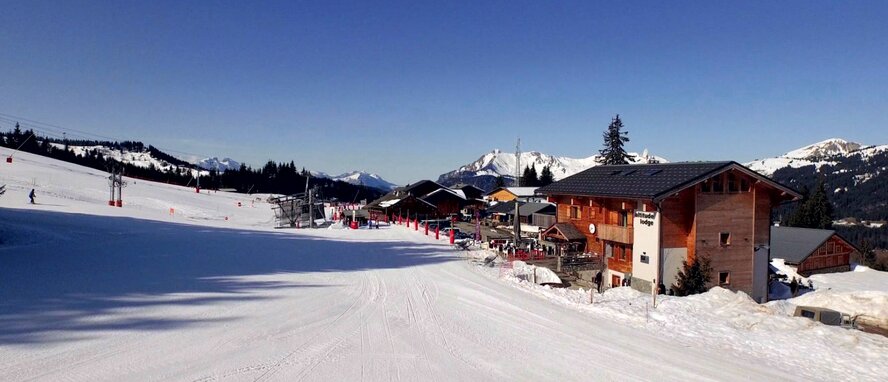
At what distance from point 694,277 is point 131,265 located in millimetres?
24153

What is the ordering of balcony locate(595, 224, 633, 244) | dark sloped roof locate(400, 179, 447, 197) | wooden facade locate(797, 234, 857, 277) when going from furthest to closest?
dark sloped roof locate(400, 179, 447, 197) < wooden facade locate(797, 234, 857, 277) < balcony locate(595, 224, 633, 244)

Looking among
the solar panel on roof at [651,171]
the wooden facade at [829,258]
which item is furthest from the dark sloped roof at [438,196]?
the wooden facade at [829,258]

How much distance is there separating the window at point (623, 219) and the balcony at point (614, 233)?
1.42 ft

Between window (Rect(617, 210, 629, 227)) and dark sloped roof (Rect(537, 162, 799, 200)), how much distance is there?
4.20ft

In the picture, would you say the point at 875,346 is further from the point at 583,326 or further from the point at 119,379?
the point at 119,379

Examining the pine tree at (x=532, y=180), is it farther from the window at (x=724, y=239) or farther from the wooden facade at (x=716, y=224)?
the window at (x=724, y=239)

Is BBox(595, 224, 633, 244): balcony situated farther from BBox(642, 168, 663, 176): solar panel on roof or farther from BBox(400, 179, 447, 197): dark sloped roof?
BBox(400, 179, 447, 197): dark sloped roof

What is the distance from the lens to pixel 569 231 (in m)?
29.6

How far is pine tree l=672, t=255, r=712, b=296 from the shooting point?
69.8 feet

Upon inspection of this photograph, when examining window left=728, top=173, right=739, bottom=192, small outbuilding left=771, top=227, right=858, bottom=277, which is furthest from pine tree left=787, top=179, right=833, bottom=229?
window left=728, top=173, right=739, bottom=192

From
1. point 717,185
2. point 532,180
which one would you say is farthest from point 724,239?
point 532,180

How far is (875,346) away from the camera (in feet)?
38.2

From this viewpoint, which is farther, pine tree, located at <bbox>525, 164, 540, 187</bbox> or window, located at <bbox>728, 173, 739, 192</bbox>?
pine tree, located at <bbox>525, 164, 540, 187</bbox>

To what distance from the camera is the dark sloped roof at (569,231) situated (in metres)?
29.0
